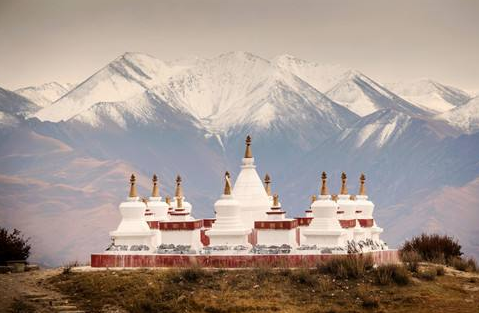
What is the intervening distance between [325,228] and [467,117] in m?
76.2

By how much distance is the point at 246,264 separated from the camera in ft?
119

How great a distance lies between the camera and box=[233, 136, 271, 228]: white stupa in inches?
1575

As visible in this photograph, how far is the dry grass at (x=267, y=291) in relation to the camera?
105ft

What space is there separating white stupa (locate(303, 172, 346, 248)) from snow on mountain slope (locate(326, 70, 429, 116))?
81.8m

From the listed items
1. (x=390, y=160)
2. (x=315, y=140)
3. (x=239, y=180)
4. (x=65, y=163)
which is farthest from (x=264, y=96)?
(x=239, y=180)

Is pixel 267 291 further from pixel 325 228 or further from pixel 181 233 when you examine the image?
pixel 181 233

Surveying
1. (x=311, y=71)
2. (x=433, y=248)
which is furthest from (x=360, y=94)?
(x=433, y=248)

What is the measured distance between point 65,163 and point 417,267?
68.2m

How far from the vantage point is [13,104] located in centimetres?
10719

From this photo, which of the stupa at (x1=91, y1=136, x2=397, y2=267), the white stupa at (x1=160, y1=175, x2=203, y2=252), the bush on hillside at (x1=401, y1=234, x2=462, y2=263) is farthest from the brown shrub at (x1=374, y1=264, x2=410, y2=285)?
the bush on hillside at (x1=401, y1=234, x2=462, y2=263)

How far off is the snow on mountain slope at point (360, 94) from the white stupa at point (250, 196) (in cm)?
7838

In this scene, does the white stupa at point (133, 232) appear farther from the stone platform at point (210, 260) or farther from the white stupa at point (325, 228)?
the white stupa at point (325, 228)

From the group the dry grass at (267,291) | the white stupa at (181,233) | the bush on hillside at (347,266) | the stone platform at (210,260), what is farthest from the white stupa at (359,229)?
the white stupa at (181,233)

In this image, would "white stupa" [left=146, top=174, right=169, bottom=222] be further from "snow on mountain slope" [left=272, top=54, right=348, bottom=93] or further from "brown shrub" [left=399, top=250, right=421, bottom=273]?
"snow on mountain slope" [left=272, top=54, right=348, bottom=93]
